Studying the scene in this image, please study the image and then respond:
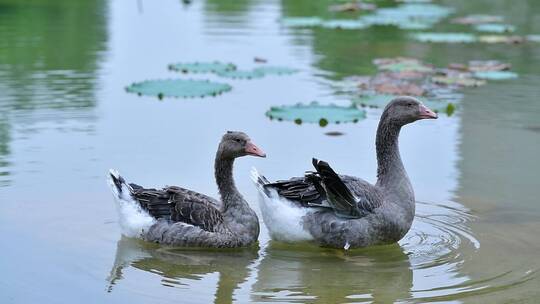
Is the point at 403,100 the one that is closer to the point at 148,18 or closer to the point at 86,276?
the point at 86,276

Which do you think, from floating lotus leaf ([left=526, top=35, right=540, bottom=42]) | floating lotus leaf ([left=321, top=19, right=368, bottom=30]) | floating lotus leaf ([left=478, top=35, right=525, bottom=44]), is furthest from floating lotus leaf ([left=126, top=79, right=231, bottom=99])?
floating lotus leaf ([left=526, top=35, right=540, bottom=42])

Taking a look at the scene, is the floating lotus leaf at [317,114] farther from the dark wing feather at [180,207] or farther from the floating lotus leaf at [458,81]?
the dark wing feather at [180,207]

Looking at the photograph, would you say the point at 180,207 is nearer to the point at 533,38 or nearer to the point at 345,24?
the point at 533,38

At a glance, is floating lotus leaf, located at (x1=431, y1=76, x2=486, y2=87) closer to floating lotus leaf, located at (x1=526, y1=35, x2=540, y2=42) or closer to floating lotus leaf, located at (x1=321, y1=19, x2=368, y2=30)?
floating lotus leaf, located at (x1=526, y1=35, x2=540, y2=42)

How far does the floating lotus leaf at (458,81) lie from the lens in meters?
14.7

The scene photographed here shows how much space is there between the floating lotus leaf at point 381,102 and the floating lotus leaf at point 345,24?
6869mm

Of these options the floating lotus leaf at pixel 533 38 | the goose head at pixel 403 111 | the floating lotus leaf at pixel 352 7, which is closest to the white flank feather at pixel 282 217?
the goose head at pixel 403 111

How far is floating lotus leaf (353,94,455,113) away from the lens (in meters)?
13.2

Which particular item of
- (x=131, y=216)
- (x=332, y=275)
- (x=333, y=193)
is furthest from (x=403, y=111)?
(x=131, y=216)

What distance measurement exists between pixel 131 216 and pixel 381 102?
5.62 metres

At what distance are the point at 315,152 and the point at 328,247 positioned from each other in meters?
2.89

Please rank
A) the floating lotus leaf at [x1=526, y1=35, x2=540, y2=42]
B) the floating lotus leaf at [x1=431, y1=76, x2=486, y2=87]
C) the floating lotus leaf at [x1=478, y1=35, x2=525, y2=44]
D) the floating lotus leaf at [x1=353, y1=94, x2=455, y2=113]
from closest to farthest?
the floating lotus leaf at [x1=353, y1=94, x2=455, y2=113]
the floating lotus leaf at [x1=431, y1=76, x2=486, y2=87]
the floating lotus leaf at [x1=478, y1=35, x2=525, y2=44]
the floating lotus leaf at [x1=526, y1=35, x2=540, y2=42]

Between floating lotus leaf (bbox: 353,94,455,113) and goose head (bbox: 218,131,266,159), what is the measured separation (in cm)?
499

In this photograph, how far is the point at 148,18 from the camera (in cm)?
2173
